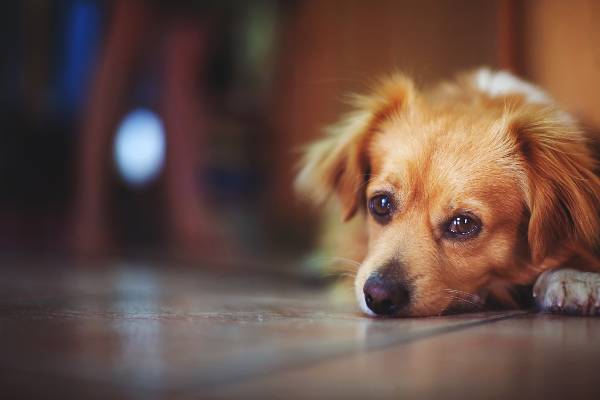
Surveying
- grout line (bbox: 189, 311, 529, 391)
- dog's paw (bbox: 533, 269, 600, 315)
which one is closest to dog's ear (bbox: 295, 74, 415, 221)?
dog's paw (bbox: 533, 269, 600, 315)

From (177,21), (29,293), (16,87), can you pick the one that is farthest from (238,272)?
(16,87)

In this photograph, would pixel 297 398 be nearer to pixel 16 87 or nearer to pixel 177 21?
pixel 177 21

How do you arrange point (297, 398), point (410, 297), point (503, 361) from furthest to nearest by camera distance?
point (410, 297) → point (503, 361) → point (297, 398)

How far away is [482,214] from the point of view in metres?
1.57

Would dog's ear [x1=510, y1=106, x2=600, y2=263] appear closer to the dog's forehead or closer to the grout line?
the dog's forehead

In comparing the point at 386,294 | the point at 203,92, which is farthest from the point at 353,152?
the point at 203,92

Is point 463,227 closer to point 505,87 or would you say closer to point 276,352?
point 505,87

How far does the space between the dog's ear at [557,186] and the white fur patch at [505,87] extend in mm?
272

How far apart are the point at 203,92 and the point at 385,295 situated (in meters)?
3.10

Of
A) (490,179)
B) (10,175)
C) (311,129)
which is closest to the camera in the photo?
(490,179)

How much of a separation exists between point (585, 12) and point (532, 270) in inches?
34.5

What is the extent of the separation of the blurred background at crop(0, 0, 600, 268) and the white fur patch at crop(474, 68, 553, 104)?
0.11 metres

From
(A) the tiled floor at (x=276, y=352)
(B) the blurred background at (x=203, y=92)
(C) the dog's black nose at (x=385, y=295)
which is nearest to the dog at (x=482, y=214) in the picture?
(C) the dog's black nose at (x=385, y=295)

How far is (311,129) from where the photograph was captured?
169 inches
